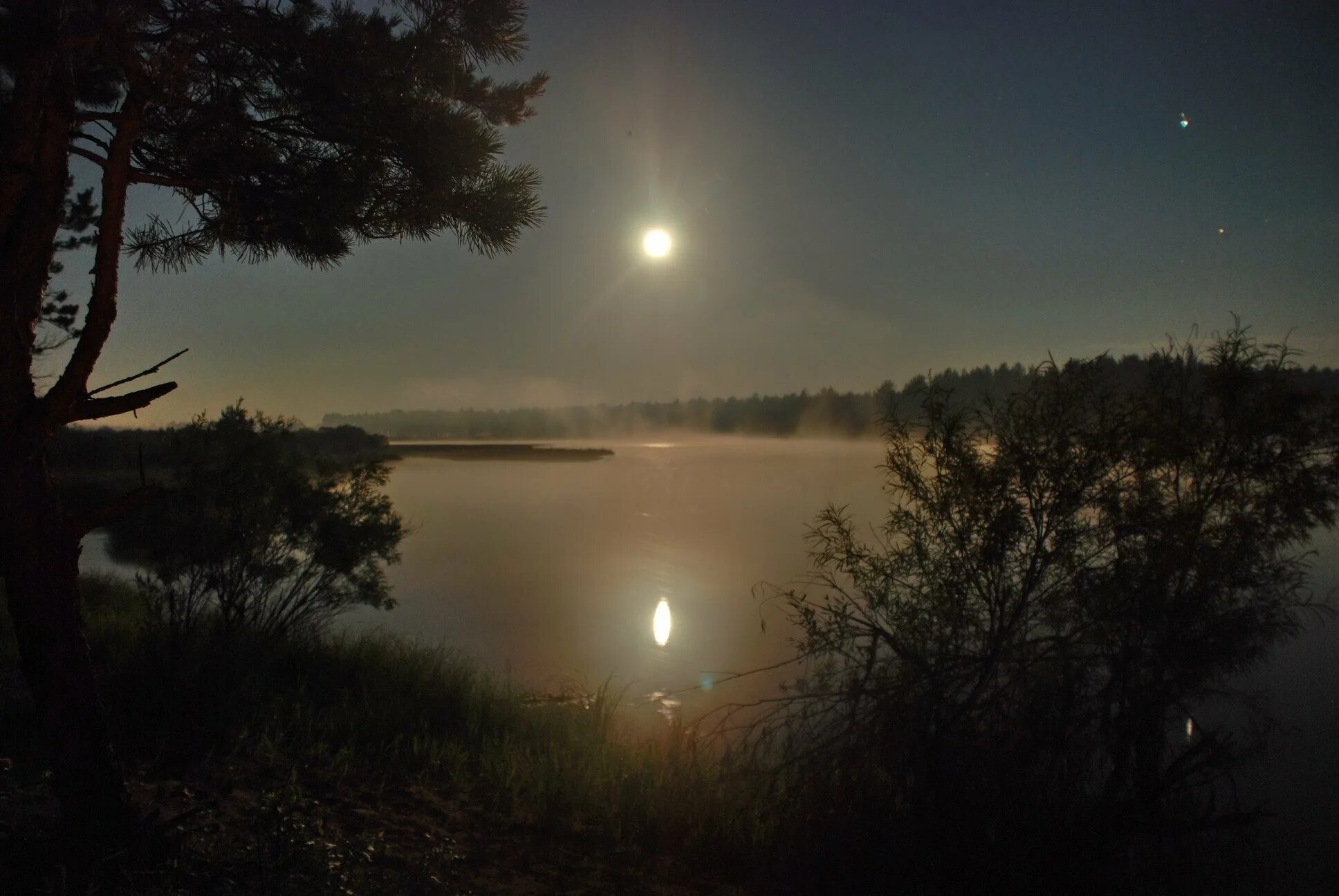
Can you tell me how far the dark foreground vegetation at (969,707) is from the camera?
16.7ft

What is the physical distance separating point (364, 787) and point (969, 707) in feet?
14.0

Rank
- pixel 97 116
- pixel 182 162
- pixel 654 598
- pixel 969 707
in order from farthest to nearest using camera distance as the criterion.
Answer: pixel 654 598, pixel 969 707, pixel 182 162, pixel 97 116

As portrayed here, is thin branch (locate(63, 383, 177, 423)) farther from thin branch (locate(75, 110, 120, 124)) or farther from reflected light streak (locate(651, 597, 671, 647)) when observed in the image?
reflected light streak (locate(651, 597, 671, 647))

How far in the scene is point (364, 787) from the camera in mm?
5148

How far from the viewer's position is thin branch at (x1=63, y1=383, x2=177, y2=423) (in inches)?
110

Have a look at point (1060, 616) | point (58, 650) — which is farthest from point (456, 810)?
point (1060, 616)

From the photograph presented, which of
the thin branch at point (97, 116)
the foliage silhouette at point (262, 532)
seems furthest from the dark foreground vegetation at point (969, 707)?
the thin branch at point (97, 116)

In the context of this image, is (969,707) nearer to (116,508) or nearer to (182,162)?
(116,508)

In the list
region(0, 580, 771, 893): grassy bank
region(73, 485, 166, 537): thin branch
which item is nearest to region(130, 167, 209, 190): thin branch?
region(73, 485, 166, 537): thin branch

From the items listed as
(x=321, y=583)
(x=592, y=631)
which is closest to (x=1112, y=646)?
(x=321, y=583)

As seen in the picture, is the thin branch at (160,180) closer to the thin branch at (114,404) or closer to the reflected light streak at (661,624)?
the thin branch at (114,404)

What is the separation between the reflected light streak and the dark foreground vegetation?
8.40 meters

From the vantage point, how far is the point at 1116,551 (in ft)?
19.1

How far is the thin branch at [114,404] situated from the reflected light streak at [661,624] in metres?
12.7
